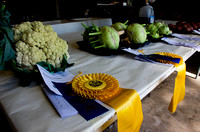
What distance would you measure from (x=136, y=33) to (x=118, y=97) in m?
0.62

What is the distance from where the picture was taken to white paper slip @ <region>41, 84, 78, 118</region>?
0.38 meters

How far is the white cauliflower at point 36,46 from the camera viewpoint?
572 mm

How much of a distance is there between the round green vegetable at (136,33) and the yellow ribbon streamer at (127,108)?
0.56 metres

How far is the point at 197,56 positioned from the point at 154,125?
234cm

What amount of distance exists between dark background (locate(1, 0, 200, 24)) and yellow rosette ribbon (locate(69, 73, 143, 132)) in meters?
2.75

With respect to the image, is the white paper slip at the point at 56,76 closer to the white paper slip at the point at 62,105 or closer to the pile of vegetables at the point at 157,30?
the white paper slip at the point at 62,105

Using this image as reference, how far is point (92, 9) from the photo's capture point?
4949mm

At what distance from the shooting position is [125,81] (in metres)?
0.57

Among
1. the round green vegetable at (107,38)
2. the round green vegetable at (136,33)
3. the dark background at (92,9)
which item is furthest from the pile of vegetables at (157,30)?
the dark background at (92,9)

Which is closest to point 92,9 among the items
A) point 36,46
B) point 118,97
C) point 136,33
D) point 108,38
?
point 136,33

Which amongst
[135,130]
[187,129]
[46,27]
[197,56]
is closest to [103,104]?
[135,130]

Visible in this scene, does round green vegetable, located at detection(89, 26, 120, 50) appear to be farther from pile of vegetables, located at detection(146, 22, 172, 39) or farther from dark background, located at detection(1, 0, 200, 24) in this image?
dark background, located at detection(1, 0, 200, 24)

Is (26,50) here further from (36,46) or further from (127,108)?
(127,108)

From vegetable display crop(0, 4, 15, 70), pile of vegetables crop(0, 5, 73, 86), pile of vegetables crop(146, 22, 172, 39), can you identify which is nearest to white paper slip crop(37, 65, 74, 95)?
pile of vegetables crop(0, 5, 73, 86)
